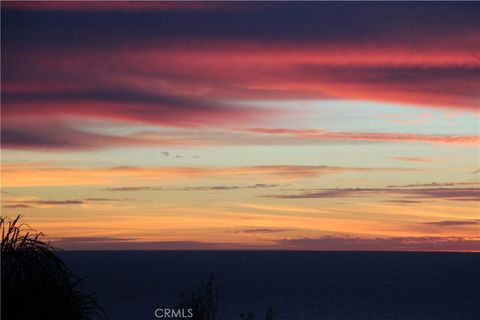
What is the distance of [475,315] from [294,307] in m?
22.8

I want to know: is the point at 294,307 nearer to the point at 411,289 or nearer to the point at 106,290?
the point at 106,290

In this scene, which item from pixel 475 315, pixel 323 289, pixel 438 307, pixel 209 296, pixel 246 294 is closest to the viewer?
pixel 209 296

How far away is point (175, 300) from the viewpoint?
139 metres

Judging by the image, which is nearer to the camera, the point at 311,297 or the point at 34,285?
the point at 34,285

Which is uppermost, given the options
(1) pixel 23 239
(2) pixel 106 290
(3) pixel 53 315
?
(2) pixel 106 290

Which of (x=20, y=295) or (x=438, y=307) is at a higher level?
(x=438, y=307)

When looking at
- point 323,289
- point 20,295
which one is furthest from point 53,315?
point 323,289

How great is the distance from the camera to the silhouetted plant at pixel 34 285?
22.5m

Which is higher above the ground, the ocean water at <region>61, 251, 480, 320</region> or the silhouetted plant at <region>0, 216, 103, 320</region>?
the ocean water at <region>61, 251, 480, 320</region>

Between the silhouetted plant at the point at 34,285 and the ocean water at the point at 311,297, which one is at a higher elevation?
the ocean water at the point at 311,297

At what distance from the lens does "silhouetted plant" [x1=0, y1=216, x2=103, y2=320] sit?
22.5m

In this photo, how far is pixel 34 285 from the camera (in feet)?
75.3

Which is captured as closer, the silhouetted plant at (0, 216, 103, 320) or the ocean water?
the silhouetted plant at (0, 216, 103, 320)

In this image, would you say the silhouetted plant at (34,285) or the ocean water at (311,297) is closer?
the silhouetted plant at (34,285)
